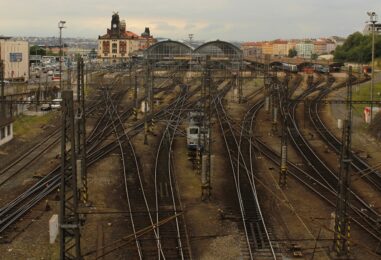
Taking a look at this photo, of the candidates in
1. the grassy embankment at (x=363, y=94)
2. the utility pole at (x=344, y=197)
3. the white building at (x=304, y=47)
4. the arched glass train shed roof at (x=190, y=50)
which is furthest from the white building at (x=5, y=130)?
the white building at (x=304, y=47)

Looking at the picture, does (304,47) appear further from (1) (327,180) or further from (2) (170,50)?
(1) (327,180)

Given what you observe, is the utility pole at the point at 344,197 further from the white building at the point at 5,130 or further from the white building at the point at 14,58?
the white building at the point at 14,58

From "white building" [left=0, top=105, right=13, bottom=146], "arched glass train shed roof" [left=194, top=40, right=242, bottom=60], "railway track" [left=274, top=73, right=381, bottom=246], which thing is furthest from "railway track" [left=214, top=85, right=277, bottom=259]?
"arched glass train shed roof" [left=194, top=40, right=242, bottom=60]

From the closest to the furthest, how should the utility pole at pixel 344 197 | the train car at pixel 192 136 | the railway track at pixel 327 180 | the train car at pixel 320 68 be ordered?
the utility pole at pixel 344 197 < the railway track at pixel 327 180 < the train car at pixel 192 136 < the train car at pixel 320 68

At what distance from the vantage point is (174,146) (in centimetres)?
2306

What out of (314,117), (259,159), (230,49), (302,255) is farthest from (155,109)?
(230,49)

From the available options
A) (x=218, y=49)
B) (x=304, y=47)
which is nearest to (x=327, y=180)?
(x=218, y=49)

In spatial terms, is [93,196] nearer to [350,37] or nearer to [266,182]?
[266,182]

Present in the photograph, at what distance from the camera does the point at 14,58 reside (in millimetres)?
58969

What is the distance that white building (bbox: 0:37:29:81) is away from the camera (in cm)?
5770

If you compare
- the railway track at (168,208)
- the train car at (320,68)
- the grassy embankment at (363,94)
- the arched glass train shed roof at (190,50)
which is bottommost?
the railway track at (168,208)

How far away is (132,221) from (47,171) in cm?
654

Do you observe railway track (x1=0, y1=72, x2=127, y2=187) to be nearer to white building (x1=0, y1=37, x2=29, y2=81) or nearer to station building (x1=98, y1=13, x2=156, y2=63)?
white building (x1=0, y1=37, x2=29, y2=81)

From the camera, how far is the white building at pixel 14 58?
57.7 meters
